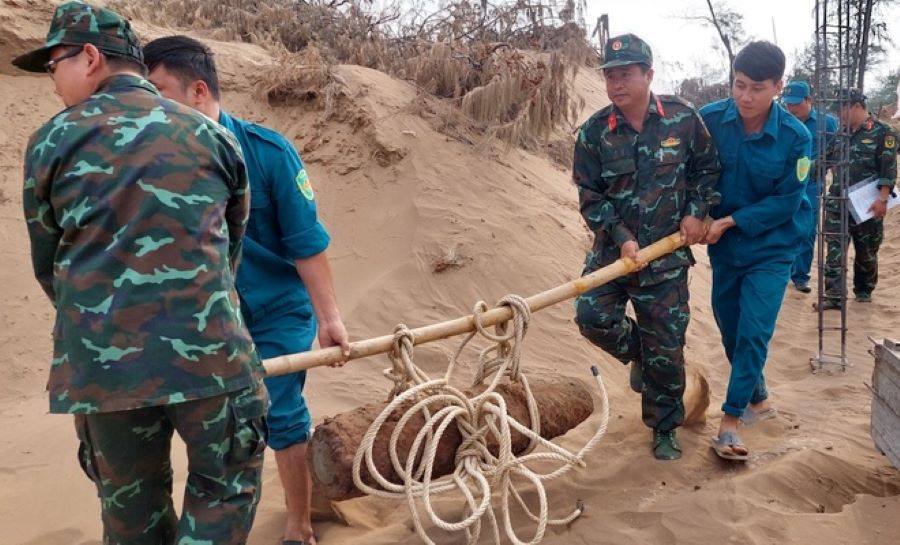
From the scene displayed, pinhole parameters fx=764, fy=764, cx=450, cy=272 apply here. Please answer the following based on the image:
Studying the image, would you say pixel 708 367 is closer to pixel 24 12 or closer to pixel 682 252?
pixel 682 252

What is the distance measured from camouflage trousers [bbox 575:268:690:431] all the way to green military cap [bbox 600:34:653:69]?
99 cm

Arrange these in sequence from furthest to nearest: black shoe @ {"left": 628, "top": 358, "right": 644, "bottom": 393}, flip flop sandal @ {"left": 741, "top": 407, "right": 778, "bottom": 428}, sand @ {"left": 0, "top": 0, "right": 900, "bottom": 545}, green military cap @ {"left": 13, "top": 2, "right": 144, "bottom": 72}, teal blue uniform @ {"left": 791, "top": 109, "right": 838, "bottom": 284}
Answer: teal blue uniform @ {"left": 791, "top": 109, "right": 838, "bottom": 284} → flip flop sandal @ {"left": 741, "top": 407, "right": 778, "bottom": 428} → black shoe @ {"left": 628, "top": 358, "right": 644, "bottom": 393} → sand @ {"left": 0, "top": 0, "right": 900, "bottom": 545} → green military cap @ {"left": 13, "top": 2, "right": 144, "bottom": 72}

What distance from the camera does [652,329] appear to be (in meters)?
3.67

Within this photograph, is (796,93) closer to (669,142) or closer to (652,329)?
(669,142)

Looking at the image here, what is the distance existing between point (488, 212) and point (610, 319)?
2865 millimetres

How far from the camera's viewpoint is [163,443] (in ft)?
6.93

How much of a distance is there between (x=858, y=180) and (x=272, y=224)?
6.06 metres

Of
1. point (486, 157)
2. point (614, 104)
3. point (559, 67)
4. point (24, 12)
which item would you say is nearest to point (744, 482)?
point (614, 104)

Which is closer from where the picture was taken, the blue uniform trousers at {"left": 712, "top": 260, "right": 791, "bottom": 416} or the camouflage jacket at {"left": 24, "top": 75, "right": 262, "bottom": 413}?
the camouflage jacket at {"left": 24, "top": 75, "right": 262, "bottom": 413}

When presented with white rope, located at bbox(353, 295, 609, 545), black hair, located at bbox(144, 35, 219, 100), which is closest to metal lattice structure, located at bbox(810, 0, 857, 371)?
white rope, located at bbox(353, 295, 609, 545)

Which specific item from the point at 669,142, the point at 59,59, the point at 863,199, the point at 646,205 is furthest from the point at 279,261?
the point at 863,199

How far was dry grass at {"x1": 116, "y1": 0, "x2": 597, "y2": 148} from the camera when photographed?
7.05 meters

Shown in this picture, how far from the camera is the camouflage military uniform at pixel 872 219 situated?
6.66m

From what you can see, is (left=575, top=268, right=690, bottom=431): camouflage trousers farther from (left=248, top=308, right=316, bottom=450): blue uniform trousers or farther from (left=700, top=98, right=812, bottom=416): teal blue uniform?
(left=248, top=308, right=316, bottom=450): blue uniform trousers
